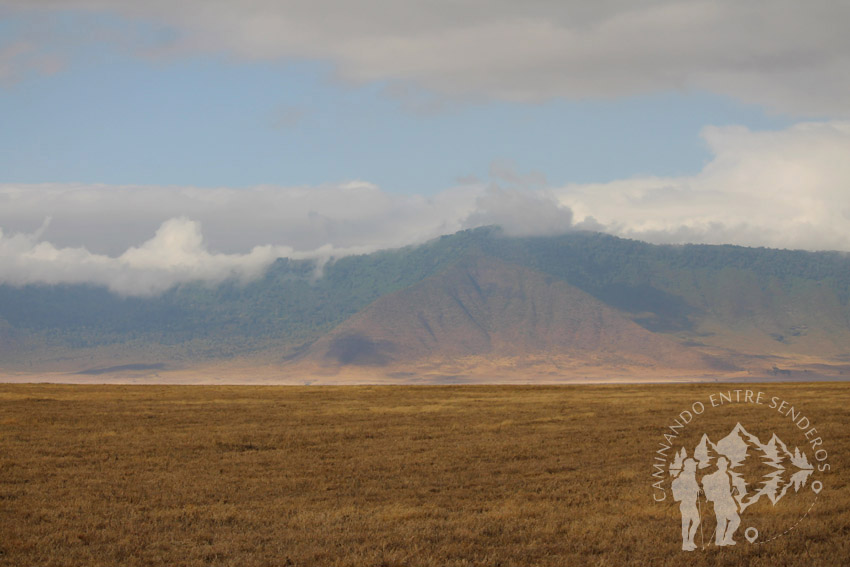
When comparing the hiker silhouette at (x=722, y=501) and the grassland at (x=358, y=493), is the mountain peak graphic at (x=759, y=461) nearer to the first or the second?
the hiker silhouette at (x=722, y=501)

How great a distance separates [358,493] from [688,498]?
8737mm

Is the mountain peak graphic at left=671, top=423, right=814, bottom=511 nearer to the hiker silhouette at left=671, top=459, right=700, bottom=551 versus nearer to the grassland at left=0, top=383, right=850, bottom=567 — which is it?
the hiker silhouette at left=671, top=459, right=700, bottom=551

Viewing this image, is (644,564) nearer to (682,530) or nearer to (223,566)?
(682,530)

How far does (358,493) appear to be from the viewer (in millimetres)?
22547

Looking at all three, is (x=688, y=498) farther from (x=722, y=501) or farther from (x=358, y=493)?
(x=358, y=493)

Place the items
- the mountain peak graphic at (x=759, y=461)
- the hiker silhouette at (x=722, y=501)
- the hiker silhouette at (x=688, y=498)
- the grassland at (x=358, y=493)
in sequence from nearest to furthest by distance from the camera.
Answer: the grassland at (x=358, y=493) < the hiker silhouette at (x=688, y=498) < the hiker silhouette at (x=722, y=501) < the mountain peak graphic at (x=759, y=461)

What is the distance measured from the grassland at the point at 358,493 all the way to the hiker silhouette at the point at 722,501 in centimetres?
102

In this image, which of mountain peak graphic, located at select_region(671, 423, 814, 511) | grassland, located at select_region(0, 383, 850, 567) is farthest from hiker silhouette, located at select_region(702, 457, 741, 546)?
grassland, located at select_region(0, 383, 850, 567)

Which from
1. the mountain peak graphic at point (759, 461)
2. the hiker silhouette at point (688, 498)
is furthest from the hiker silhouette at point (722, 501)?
the hiker silhouette at point (688, 498)

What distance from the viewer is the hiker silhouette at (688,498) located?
17.4 metres

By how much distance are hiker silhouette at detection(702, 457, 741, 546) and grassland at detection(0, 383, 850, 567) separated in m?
1.02

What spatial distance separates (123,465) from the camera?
26.8m

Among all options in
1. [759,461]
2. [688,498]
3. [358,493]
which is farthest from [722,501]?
[358,493]

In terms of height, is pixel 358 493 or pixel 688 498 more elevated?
pixel 358 493
